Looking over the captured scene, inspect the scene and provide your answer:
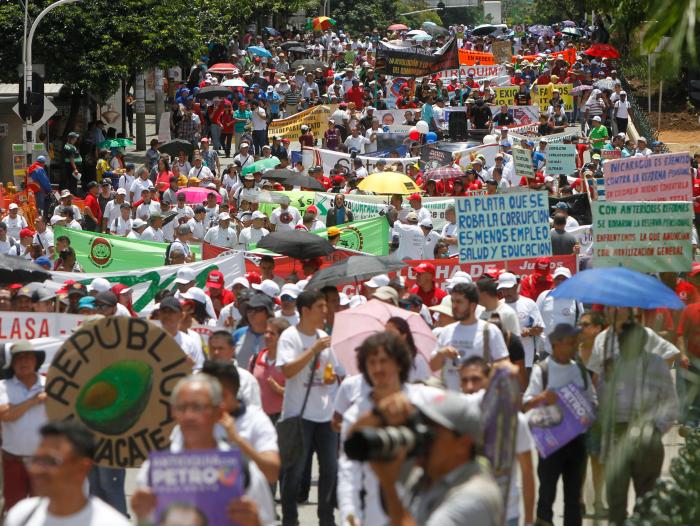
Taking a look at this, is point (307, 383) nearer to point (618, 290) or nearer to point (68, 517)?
point (618, 290)

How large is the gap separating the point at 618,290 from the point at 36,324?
434 cm

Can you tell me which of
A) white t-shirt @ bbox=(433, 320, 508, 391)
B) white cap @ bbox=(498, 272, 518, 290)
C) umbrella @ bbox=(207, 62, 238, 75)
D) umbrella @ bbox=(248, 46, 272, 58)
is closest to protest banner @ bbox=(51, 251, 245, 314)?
white cap @ bbox=(498, 272, 518, 290)

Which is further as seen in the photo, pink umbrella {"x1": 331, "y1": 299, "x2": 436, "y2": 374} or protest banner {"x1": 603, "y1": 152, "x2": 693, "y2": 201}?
protest banner {"x1": 603, "y1": 152, "x2": 693, "y2": 201}

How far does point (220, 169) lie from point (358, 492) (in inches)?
982

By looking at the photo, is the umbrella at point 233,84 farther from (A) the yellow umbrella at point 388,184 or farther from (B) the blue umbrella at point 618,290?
(B) the blue umbrella at point 618,290

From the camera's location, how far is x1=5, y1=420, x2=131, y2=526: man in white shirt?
5.42 m

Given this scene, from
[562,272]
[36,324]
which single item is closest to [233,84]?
[562,272]

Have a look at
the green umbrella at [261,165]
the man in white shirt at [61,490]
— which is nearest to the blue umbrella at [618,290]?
the man in white shirt at [61,490]

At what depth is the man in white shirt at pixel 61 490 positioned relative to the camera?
5422 mm

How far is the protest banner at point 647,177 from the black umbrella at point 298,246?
2876mm

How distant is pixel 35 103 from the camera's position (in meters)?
25.4

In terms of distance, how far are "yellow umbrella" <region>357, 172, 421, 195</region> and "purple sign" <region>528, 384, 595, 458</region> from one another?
38.4 feet

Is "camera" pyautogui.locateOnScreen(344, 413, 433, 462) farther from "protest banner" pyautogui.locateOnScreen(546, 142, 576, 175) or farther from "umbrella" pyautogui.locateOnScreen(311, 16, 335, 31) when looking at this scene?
"umbrella" pyautogui.locateOnScreen(311, 16, 335, 31)

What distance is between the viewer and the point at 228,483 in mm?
5195
